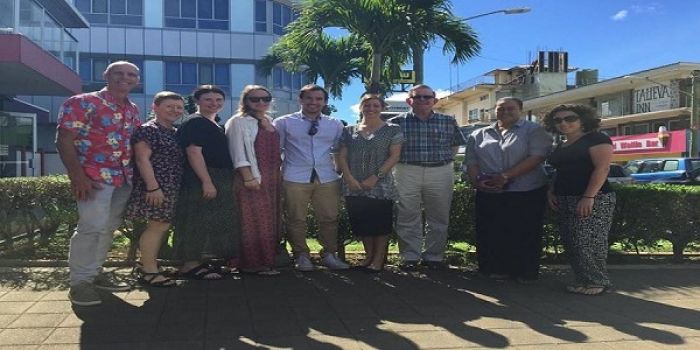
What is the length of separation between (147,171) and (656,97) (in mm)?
38156

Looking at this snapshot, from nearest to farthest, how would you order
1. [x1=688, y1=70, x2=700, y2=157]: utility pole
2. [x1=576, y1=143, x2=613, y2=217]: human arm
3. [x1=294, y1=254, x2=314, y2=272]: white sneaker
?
[x1=576, y1=143, x2=613, y2=217]: human arm
[x1=294, y1=254, x2=314, y2=272]: white sneaker
[x1=688, y1=70, x2=700, y2=157]: utility pole

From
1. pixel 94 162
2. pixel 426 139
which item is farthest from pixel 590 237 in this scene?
pixel 94 162

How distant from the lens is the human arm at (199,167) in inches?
190

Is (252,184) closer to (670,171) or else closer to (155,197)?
(155,197)

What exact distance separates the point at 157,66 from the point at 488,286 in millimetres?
27841

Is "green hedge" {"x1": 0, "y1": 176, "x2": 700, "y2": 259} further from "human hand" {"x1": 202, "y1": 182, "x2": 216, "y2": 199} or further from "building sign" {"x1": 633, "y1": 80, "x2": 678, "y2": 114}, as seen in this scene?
"building sign" {"x1": 633, "y1": 80, "x2": 678, "y2": 114}

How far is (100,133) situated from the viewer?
14.1 feet

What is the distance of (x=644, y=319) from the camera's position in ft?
14.1

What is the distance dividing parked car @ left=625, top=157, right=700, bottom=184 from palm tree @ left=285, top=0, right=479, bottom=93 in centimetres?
1392

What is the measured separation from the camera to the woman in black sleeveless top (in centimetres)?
489

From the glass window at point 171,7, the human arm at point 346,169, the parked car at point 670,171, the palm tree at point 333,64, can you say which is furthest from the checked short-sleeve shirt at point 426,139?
the glass window at point 171,7

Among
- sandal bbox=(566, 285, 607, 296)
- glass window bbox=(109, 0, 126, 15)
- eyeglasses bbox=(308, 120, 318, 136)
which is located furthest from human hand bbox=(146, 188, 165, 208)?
glass window bbox=(109, 0, 126, 15)

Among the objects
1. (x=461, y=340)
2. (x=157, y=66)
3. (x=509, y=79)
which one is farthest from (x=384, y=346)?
(x=509, y=79)

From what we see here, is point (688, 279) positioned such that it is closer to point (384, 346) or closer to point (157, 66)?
point (384, 346)
